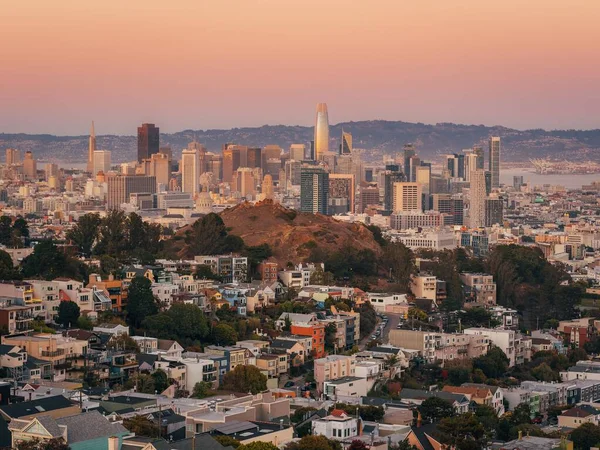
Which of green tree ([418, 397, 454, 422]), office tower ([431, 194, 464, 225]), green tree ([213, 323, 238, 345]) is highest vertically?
green tree ([213, 323, 238, 345])

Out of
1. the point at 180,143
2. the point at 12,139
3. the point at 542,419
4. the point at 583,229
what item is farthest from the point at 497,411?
the point at 180,143

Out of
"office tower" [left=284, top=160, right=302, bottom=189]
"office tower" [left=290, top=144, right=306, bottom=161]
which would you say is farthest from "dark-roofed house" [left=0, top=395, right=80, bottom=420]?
"office tower" [left=290, top=144, right=306, bottom=161]

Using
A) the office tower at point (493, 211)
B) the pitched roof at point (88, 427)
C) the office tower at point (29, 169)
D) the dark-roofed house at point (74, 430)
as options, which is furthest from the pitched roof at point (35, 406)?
the office tower at point (29, 169)

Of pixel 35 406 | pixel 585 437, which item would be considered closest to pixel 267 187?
pixel 585 437

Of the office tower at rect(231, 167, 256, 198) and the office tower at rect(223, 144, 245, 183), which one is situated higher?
the office tower at rect(223, 144, 245, 183)

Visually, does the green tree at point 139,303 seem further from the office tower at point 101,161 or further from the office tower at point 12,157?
the office tower at point 101,161

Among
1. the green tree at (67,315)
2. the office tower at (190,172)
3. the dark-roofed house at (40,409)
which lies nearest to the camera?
the dark-roofed house at (40,409)

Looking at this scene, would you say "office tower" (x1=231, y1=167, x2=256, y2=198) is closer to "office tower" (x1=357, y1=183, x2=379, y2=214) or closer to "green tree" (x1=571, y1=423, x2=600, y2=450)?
"office tower" (x1=357, y1=183, x2=379, y2=214)

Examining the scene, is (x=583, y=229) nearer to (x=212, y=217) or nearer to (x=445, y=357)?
(x=212, y=217)
